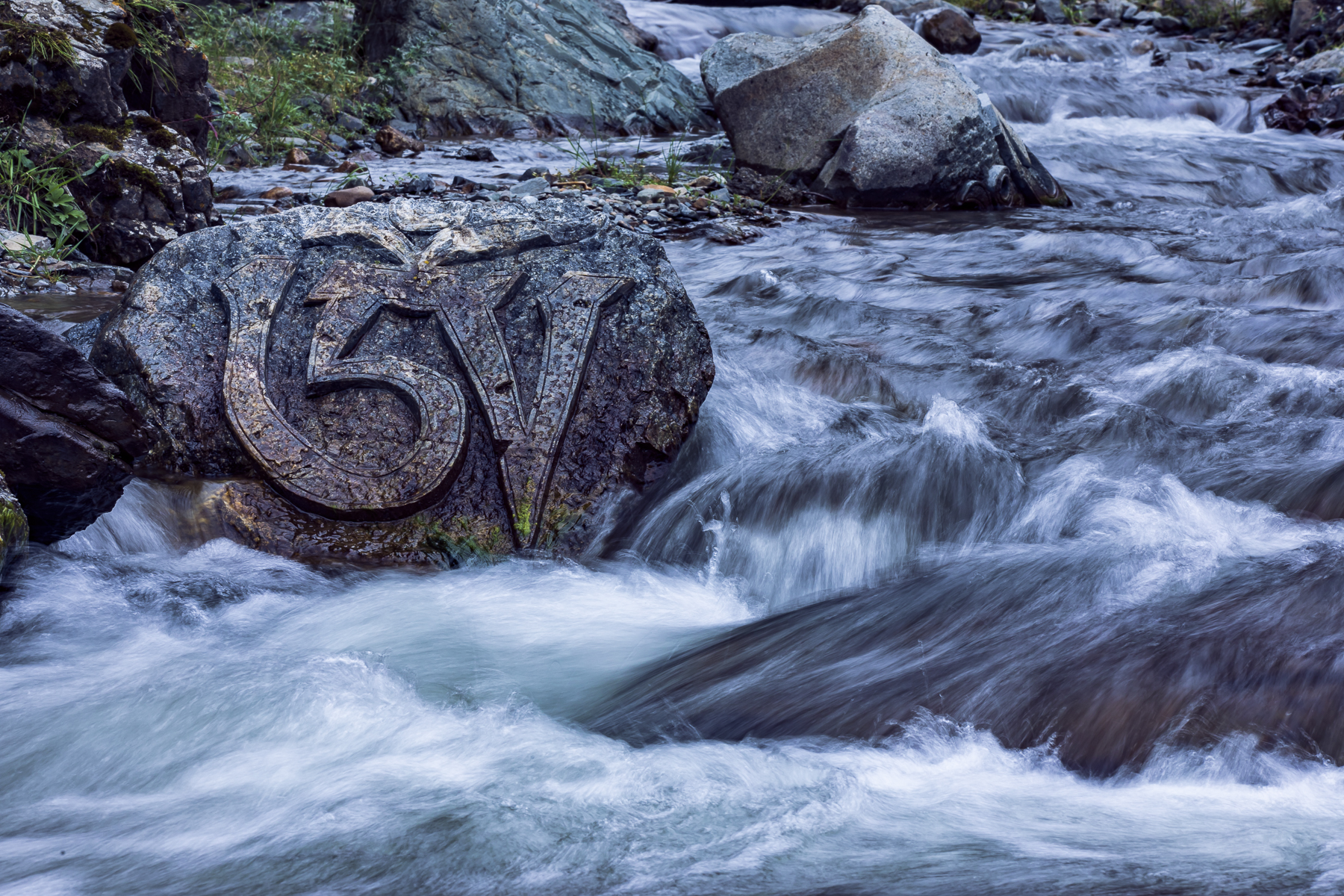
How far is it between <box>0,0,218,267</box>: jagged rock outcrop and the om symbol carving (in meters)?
2.67

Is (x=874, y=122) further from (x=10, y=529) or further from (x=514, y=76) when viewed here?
(x=10, y=529)

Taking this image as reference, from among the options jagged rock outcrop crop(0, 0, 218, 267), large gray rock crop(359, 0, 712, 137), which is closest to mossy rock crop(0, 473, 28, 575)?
jagged rock outcrop crop(0, 0, 218, 267)

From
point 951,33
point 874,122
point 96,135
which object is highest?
point 951,33

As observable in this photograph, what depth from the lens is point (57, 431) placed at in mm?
2875

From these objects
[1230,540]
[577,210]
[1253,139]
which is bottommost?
[1230,540]

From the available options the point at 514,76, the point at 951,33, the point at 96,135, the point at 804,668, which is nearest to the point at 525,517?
the point at 804,668

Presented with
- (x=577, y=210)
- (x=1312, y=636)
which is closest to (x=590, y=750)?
(x=1312, y=636)

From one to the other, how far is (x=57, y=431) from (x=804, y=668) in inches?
90.2

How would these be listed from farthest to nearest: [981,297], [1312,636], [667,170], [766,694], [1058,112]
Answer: [1058,112]
[667,170]
[981,297]
[766,694]
[1312,636]

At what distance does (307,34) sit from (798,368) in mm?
10610

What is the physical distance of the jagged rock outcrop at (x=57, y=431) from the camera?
2.84 meters

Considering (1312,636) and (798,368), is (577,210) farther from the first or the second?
(1312,636)

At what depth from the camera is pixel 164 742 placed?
98.0 inches

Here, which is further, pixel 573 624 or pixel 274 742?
pixel 573 624
